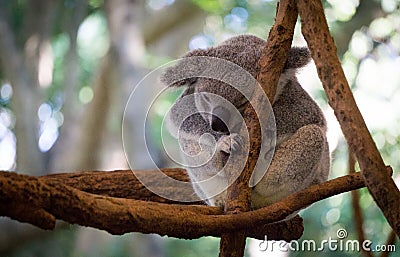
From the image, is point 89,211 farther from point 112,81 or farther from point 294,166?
point 112,81

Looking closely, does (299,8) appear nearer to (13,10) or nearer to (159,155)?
(159,155)

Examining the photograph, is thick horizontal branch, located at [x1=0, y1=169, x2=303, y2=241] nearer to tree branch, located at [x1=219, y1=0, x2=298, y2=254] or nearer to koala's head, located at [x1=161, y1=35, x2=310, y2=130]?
tree branch, located at [x1=219, y1=0, x2=298, y2=254]

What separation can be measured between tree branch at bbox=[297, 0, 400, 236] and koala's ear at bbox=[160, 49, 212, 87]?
0.51 meters

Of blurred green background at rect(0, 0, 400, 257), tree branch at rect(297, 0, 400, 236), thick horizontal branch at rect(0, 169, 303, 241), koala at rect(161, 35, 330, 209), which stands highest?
blurred green background at rect(0, 0, 400, 257)

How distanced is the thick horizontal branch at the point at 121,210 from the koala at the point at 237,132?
8.9 inches

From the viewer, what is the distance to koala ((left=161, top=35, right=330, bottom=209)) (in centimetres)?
161

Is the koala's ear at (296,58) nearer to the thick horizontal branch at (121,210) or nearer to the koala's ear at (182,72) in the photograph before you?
the koala's ear at (182,72)

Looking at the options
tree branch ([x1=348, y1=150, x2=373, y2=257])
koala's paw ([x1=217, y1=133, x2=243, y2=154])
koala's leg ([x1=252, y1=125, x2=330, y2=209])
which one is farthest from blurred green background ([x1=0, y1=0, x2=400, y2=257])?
koala's paw ([x1=217, y1=133, x2=243, y2=154])

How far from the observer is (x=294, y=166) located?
161 centimetres

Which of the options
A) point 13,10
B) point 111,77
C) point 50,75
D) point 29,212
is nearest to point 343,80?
point 29,212

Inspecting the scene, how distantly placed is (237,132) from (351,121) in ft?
1.54

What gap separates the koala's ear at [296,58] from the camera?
64.2 inches

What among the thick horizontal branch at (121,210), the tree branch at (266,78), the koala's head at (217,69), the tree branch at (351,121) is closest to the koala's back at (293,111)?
the koala's head at (217,69)

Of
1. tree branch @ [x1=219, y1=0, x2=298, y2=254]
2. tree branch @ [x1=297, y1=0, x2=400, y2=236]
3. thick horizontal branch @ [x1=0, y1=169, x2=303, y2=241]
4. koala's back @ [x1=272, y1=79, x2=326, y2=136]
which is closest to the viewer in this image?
thick horizontal branch @ [x1=0, y1=169, x2=303, y2=241]
